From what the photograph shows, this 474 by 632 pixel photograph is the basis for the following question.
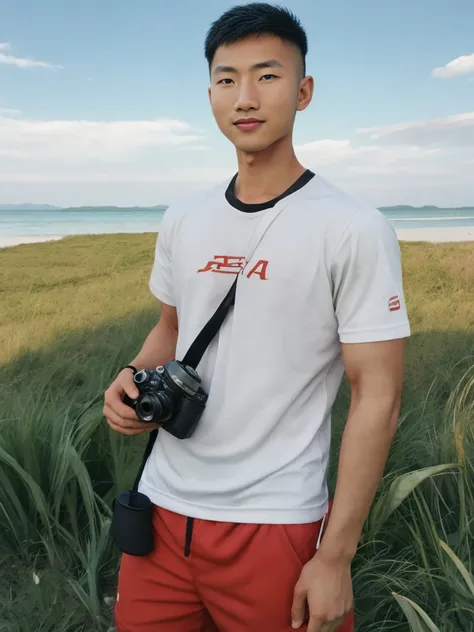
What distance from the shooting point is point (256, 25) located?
129 cm

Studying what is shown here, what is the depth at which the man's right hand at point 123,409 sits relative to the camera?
1.35 m

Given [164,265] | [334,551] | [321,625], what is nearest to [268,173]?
[164,265]

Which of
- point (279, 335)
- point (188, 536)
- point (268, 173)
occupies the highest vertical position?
point (268, 173)

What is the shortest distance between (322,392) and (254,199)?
42 centimetres

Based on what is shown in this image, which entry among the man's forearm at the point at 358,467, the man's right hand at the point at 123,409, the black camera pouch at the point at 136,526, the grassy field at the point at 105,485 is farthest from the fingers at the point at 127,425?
the grassy field at the point at 105,485

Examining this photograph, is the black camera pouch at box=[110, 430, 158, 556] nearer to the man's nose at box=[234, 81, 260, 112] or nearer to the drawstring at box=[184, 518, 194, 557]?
the drawstring at box=[184, 518, 194, 557]

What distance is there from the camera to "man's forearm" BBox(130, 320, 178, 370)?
5.19ft

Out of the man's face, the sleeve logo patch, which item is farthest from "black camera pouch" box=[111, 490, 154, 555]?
the man's face

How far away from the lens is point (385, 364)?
3.78 feet

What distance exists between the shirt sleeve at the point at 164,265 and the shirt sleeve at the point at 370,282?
0.45 m

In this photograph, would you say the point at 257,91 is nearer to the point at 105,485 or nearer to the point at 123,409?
the point at 123,409

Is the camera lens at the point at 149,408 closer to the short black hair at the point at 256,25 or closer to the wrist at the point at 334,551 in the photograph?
the wrist at the point at 334,551

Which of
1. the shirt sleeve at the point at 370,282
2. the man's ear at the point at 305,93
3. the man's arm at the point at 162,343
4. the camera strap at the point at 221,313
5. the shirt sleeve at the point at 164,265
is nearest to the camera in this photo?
the shirt sleeve at the point at 370,282

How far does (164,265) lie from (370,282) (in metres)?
0.54
